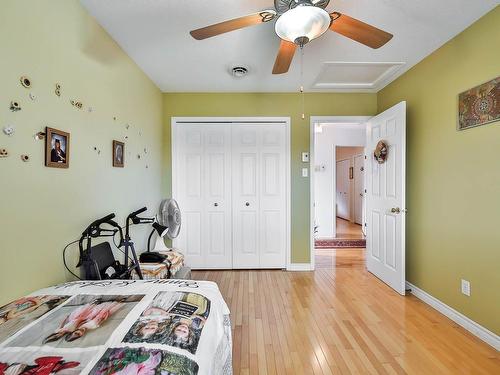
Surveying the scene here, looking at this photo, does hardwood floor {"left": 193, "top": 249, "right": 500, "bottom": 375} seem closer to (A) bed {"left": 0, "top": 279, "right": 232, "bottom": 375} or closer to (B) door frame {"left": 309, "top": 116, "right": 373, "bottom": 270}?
(B) door frame {"left": 309, "top": 116, "right": 373, "bottom": 270}

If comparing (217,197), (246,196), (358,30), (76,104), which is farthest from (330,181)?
(76,104)

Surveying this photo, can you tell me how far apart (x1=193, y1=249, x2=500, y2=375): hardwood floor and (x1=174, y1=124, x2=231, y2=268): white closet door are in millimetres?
593

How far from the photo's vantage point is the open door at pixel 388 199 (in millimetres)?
2576

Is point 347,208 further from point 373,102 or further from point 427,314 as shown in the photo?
point 427,314

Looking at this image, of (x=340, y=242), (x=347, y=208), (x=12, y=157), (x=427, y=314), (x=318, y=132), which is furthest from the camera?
(x=347, y=208)

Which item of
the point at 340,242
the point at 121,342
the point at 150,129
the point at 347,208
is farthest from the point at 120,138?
the point at 347,208

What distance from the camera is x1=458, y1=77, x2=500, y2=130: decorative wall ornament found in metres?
1.77

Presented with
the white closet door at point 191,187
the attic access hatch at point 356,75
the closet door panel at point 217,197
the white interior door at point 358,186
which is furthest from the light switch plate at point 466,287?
the white interior door at point 358,186

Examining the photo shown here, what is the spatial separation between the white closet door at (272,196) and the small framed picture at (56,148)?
2.20 m

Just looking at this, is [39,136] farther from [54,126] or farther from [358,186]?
[358,186]

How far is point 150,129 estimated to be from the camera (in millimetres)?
2939

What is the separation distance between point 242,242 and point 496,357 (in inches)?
97.3

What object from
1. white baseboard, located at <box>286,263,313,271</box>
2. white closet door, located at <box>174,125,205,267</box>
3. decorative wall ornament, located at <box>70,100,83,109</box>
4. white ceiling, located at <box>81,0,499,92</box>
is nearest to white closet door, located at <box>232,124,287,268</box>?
white baseboard, located at <box>286,263,313,271</box>

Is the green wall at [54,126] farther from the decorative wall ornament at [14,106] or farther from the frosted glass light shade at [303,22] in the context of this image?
the frosted glass light shade at [303,22]
